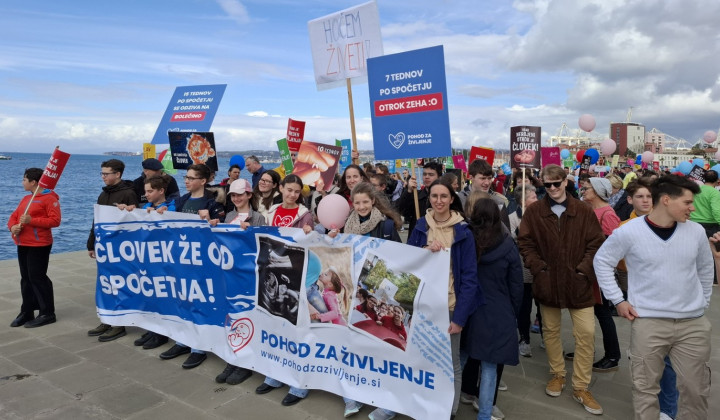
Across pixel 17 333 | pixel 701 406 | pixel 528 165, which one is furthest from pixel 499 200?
pixel 17 333

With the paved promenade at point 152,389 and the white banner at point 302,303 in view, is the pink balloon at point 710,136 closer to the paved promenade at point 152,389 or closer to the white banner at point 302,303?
the paved promenade at point 152,389

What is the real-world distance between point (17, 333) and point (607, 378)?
6450mm

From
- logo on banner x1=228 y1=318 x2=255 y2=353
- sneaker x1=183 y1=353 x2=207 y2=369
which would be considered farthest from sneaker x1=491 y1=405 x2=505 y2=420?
sneaker x1=183 y1=353 x2=207 y2=369

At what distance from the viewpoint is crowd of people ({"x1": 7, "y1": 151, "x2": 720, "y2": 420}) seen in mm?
2963

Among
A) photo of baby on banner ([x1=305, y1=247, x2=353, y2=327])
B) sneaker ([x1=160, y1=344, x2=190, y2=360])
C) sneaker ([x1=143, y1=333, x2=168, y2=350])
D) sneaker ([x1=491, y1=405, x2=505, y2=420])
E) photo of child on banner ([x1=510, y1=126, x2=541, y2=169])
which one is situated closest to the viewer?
sneaker ([x1=491, y1=405, x2=505, y2=420])

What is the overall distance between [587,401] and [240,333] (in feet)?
9.74

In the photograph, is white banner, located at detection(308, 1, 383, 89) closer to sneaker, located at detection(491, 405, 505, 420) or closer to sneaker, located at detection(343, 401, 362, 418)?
sneaker, located at detection(343, 401, 362, 418)

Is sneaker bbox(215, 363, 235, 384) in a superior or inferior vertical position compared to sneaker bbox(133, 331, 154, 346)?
inferior

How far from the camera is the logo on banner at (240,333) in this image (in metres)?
4.22

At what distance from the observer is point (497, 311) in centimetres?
335

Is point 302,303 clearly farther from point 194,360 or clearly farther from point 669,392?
point 669,392

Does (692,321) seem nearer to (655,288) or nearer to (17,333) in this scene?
(655,288)

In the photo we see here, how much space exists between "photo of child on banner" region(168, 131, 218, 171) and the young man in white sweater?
19.2ft

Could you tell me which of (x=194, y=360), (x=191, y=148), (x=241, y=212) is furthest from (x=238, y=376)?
(x=191, y=148)
